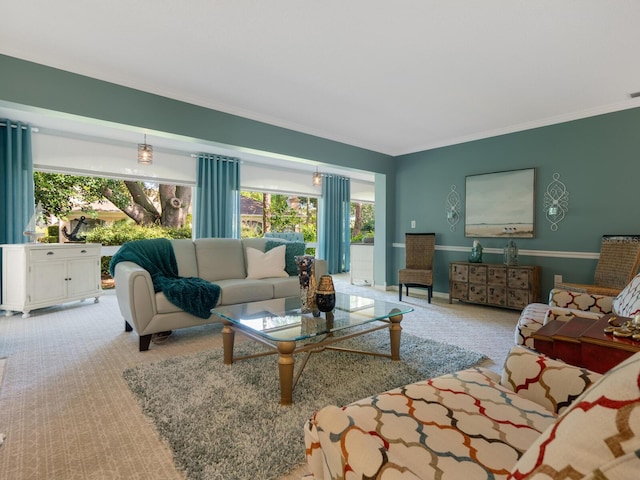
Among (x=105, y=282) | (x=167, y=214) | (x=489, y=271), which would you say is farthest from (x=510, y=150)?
(x=105, y=282)

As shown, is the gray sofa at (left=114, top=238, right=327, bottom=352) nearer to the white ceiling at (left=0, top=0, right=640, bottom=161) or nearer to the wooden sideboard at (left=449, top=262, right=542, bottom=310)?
the white ceiling at (left=0, top=0, right=640, bottom=161)

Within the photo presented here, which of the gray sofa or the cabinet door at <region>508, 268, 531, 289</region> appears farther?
the cabinet door at <region>508, 268, 531, 289</region>

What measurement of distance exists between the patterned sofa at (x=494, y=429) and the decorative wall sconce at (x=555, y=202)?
349cm

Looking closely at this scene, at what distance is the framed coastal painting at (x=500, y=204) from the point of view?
423 centimetres

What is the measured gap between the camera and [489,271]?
4203 mm

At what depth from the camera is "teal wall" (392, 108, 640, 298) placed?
11.8 ft

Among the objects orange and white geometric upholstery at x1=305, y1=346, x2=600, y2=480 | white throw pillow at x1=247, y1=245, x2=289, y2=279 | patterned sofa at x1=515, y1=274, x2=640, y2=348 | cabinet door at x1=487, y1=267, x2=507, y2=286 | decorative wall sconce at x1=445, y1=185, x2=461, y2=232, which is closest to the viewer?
orange and white geometric upholstery at x1=305, y1=346, x2=600, y2=480

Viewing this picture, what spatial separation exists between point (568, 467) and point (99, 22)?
3143mm

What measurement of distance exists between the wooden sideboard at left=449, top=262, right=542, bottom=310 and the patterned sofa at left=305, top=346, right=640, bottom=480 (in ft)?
10.2

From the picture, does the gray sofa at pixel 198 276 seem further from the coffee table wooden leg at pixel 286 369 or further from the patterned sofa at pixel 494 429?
the patterned sofa at pixel 494 429

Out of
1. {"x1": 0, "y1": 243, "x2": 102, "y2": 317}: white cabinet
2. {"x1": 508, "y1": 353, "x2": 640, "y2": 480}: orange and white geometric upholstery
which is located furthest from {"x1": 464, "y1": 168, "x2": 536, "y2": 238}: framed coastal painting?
{"x1": 0, "y1": 243, "x2": 102, "y2": 317}: white cabinet

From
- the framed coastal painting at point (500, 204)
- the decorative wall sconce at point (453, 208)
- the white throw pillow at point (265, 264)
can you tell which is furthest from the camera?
the decorative wall sconce at point (453, 208)

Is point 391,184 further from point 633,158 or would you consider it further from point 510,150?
point 633,158

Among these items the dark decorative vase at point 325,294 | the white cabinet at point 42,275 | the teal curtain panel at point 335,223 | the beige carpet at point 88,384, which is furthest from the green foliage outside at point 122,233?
the dark decorative vase at point 325,294
